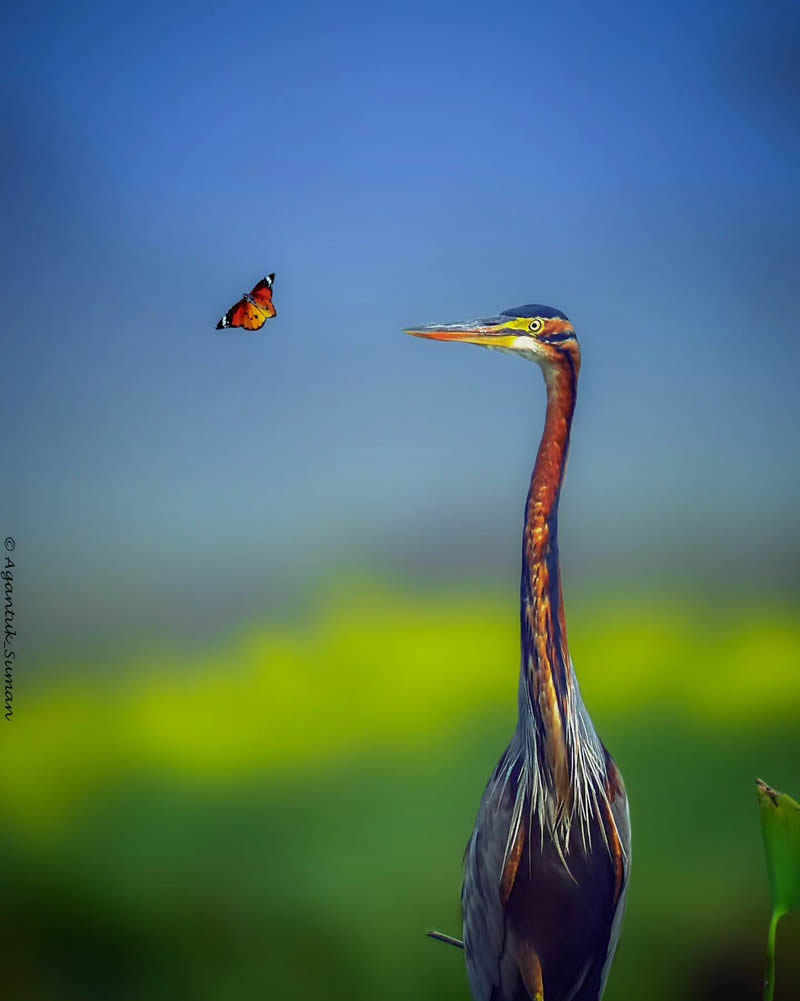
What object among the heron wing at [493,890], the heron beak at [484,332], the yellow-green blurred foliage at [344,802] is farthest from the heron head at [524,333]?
the heron wing at [493,890]

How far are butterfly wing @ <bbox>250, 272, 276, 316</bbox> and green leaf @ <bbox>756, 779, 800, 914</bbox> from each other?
1.41 meters

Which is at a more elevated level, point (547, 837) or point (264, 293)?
point (264, 293)

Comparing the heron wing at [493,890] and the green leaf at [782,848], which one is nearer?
the heron wing at [493,890]

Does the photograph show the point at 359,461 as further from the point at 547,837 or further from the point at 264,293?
the point at 547,837

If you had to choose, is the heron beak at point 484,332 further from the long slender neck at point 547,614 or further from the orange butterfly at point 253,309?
the orange butterfly at point 253,309

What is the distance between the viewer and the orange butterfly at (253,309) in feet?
5.95

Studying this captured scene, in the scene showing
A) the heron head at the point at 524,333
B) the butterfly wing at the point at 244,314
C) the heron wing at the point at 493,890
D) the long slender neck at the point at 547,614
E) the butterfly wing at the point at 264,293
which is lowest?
the heron wing at the point at 493,890

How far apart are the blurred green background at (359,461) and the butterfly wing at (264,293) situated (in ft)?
0.16

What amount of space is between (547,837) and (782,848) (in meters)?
0.49

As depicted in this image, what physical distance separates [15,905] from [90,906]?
0.53 ft

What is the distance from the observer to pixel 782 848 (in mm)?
1749

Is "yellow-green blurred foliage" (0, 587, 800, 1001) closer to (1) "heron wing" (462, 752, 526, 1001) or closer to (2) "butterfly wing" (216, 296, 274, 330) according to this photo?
(1) "heron wing" (462, 752, 526, 1001)

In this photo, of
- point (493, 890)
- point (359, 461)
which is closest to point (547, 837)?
point (493, 890)

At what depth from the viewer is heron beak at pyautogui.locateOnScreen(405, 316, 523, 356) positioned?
5.62 feet
